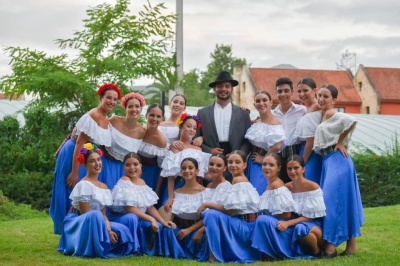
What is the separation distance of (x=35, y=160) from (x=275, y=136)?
8938mm

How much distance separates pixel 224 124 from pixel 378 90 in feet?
147

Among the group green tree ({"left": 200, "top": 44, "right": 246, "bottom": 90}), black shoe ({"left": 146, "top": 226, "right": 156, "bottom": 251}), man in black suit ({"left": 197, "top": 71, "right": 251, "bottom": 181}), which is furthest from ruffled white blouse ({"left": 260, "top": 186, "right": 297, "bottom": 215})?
green tree ({"left": 200, "top": 44, "right": 246, "bottom": 90})

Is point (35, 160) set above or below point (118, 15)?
below

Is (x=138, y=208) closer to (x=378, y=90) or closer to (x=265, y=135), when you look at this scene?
(x=265, y=135)

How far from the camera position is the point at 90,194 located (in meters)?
8.77

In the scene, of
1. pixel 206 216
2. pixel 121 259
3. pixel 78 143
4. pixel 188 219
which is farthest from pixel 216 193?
pixel 78 143

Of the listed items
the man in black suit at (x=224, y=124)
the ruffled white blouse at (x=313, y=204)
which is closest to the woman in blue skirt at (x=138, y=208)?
the man in black suit at (x=224, y=124)

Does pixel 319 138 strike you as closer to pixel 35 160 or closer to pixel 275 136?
pixel 275 136

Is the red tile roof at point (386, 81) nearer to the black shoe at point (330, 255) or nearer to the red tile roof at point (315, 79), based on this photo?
the red tile roof at point (315, 79)

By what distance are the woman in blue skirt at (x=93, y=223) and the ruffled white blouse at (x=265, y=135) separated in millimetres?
1745

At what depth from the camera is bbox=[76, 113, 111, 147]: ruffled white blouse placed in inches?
358

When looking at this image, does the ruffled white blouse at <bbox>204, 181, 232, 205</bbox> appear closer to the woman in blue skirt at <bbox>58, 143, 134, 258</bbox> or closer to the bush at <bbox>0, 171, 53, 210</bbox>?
the woman in blue skirt at <bbox>58, 143, 134, 258</bbox>

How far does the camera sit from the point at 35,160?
1684 centimetres

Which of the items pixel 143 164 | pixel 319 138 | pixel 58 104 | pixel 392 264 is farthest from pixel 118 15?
pixel 392 264
